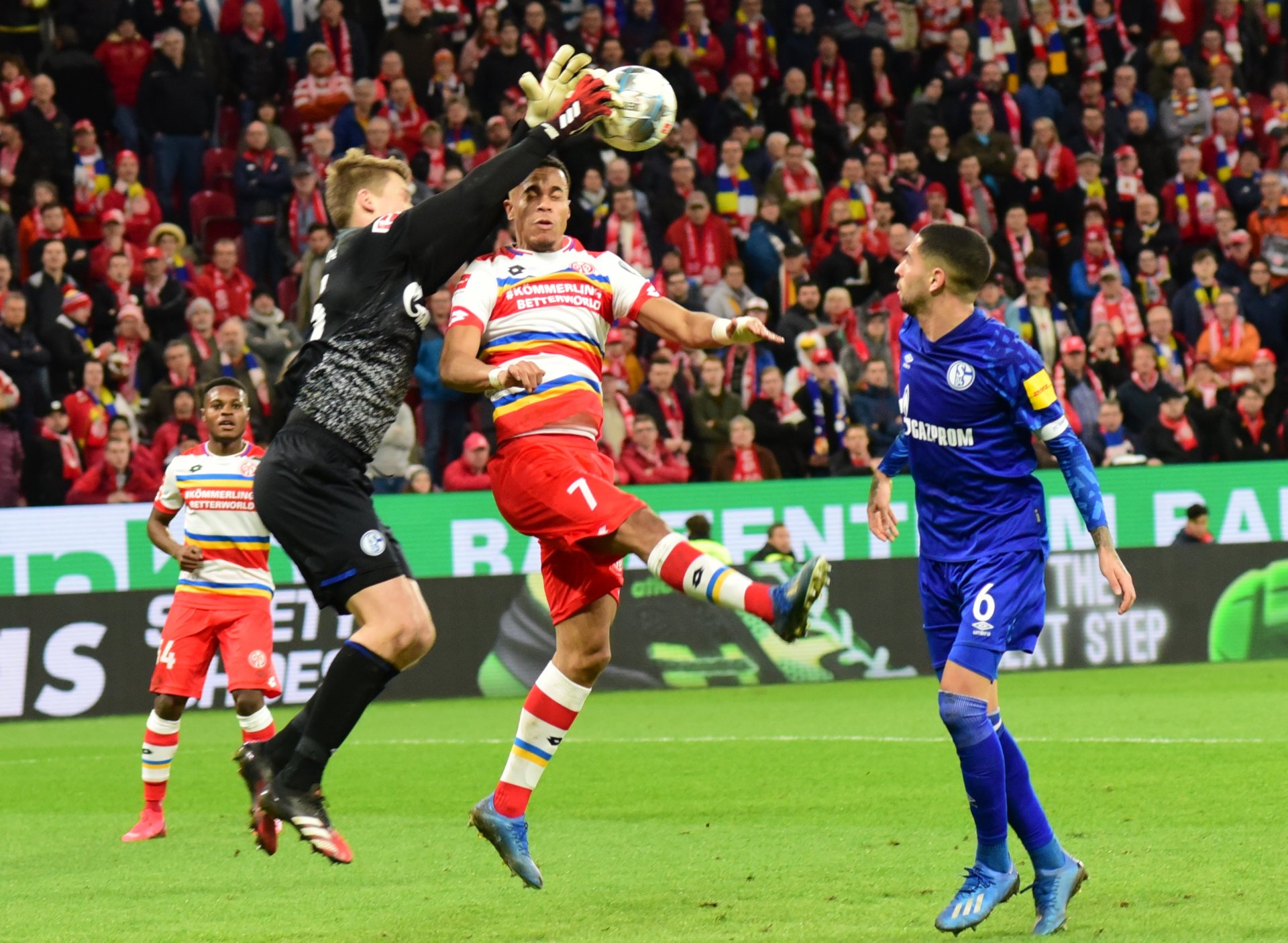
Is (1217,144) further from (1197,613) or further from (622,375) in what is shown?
(622,375)

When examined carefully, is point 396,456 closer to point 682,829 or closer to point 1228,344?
point 682,829

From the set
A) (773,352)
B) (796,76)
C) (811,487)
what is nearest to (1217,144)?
(796,76)

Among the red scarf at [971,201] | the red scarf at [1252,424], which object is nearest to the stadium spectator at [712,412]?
the red scarf at [971,201]

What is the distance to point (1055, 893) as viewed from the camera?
6.25 m

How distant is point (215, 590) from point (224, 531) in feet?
1.06

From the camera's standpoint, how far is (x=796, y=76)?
20953 millimetres

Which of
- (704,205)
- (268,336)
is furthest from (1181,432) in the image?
(268,336)

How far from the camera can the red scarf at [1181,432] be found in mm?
18500

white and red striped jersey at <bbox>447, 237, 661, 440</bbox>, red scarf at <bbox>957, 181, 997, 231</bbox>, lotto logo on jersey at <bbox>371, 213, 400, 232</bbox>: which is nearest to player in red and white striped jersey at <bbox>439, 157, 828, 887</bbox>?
white and red striped jersey at <bbox>447, 237, 661, 440</bbox>

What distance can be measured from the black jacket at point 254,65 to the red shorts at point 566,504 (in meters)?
13.4

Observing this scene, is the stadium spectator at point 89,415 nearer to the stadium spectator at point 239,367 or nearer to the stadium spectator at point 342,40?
the stadium spectator at point 239,367

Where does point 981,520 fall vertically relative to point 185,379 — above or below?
above

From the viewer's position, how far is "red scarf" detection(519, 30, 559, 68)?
66.5 feet

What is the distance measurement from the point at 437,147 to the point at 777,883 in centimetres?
1257
